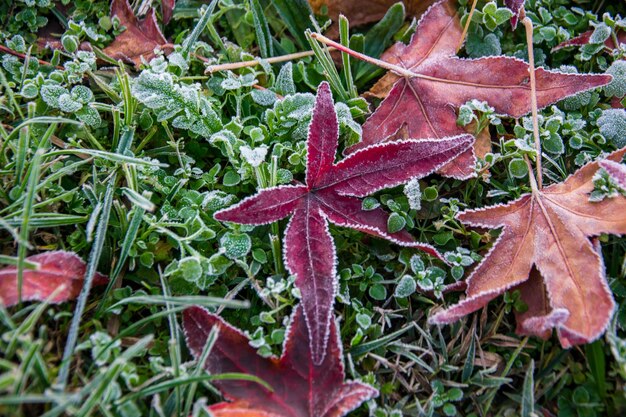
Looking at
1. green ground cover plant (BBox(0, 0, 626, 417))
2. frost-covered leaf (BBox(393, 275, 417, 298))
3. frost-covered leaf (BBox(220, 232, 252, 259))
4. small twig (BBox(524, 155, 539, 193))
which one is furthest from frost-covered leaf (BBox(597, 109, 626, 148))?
frost-covered leaf (BBox(220, 232, 252, 259))

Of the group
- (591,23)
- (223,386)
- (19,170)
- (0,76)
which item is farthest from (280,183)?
(591,23)

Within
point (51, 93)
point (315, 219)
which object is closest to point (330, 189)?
point (315, 219)

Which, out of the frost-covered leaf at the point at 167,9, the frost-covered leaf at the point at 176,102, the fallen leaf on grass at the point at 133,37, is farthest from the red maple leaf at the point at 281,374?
the frost-covered leaf at the point at 167,9

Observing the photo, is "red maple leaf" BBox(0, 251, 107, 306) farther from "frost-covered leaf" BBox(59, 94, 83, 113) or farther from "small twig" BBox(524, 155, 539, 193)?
"small twig" BBox(524, 155, 539, 193)

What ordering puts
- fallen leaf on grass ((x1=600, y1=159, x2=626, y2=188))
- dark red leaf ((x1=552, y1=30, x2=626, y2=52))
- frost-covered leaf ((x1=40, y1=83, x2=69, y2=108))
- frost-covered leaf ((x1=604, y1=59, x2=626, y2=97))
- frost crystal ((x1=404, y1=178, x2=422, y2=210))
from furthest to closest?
dark red leaf ((x1=552, y1=30, x2=626, y2=52)) → frost-covered leaf ((x1=604, y1=59, x2=626, y2=97)) → frost-covered leaf ((x1=40, y1=83, x2=69, y2=108)) → frost crystal ((x1=404, y1=178, x2=422, y2=210)) → fallen leaf on grass ((x1=600, y1=159, x2=626, y2=188))

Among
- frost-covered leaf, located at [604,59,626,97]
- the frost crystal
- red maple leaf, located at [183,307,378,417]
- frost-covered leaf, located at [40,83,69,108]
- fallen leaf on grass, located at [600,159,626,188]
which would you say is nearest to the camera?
red maple leaf, located at [183,307,378,417]

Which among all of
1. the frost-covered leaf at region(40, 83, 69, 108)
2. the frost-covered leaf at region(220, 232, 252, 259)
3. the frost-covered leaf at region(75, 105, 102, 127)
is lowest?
the frost-covered leaf at region(220, 232, 252, 259)

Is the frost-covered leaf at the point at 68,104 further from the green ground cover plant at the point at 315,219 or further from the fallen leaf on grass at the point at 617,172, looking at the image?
the fallen leaf on grass at the point at 617,172
